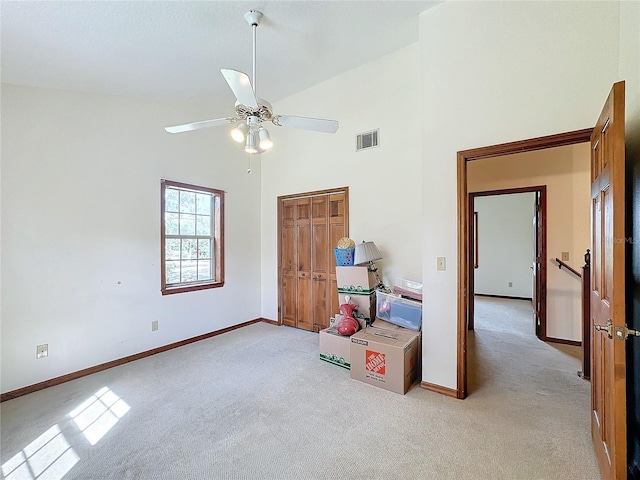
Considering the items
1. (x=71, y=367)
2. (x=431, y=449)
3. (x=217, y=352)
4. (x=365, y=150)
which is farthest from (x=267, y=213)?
(x=431, y=449)

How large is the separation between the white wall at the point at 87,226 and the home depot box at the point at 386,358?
2.40 metres

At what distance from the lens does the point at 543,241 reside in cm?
398

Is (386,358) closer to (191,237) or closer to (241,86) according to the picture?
(241,86)

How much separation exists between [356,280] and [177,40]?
294 centimetres

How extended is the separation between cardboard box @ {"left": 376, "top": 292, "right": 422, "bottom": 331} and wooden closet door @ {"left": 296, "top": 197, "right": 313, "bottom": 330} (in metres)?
1.43

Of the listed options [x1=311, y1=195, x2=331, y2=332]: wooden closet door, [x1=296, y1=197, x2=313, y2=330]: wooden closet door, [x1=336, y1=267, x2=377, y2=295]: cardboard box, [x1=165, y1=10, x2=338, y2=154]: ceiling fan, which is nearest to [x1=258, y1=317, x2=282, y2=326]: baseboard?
[x1=296, y1=197, x2=313, y2=330]: wooden closet door

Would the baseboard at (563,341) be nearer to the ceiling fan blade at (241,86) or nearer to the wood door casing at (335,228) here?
the wood door casing at (335,228)

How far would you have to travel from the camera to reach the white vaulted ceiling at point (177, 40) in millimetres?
2082

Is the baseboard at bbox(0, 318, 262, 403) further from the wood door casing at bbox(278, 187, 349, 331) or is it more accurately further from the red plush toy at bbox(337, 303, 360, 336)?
the red plush toy at bbox(337, 303, 360, 336)

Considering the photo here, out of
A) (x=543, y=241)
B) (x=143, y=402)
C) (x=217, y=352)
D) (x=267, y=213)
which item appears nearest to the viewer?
(x=143, y=402)

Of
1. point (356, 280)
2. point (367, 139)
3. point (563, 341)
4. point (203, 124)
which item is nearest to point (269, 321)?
point (356, 280)

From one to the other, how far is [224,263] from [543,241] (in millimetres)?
4620

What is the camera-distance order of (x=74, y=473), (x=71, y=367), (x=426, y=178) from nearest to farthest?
(x=74, y=473)
(x=426, y=178)
(x=71, y=367)

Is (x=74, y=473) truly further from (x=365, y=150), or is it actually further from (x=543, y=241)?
(x=543, y=241)
